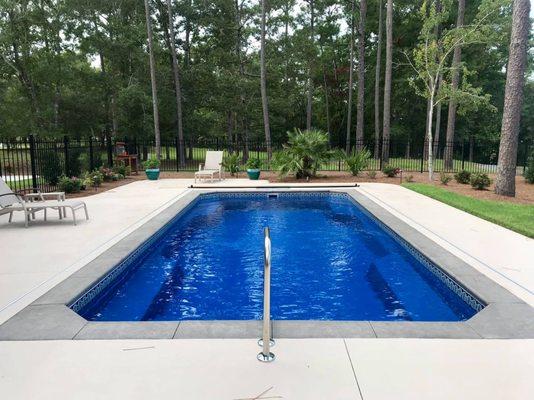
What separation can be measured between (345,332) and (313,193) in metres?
8.81

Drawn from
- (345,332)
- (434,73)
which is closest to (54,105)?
(434,73)

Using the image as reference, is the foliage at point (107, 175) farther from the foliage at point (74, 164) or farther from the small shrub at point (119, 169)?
the foliage at point (74, 164)

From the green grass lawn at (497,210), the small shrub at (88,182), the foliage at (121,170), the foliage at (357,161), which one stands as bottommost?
the green grass lawn at (497,210)

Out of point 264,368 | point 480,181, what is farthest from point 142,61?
point 264,368

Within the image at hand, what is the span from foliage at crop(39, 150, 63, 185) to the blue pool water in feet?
17.9

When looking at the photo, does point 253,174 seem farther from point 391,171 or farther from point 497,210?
point 497,210

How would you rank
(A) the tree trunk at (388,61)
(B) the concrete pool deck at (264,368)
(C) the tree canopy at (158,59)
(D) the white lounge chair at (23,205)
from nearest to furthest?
(B) the concrete pool deck at (264,368), (D) the white lounge chair at (23,205), (A) the tree trunk at (388,61), (C) the tree canopy at (158,59)

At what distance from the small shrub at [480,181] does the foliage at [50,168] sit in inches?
462

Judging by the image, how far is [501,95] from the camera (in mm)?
32688

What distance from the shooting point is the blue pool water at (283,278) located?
169 inches

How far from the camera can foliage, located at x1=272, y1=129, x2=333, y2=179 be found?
1327cm

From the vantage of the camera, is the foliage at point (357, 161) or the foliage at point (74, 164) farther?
the foliage at point (357, 161)

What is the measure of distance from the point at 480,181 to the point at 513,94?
8.63ft

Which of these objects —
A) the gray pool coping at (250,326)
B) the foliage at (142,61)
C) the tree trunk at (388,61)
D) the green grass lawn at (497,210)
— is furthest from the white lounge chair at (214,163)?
the gray pool coping at (250,326)
